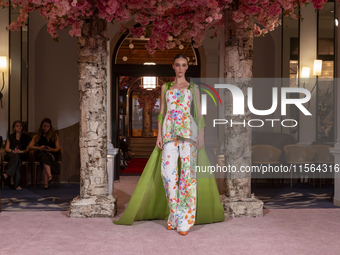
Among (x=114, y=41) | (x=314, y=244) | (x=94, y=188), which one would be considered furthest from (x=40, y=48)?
(x=314, y=244)

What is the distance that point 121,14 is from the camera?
363cm

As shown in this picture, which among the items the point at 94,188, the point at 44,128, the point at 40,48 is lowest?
the point at 94,188

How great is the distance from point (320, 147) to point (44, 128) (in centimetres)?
528

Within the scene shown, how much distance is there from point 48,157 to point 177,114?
12.8 feet

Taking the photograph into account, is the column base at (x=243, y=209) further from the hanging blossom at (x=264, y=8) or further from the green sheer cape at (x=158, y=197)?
the hanging blossom at (x=264, y=8)

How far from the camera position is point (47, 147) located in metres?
6.50

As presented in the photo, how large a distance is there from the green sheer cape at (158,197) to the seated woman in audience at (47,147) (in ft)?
10.5

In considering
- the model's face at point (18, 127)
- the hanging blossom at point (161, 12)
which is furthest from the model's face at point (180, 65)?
the model's face at point (18, 127)

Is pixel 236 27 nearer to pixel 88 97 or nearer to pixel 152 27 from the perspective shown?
pixel 152 27

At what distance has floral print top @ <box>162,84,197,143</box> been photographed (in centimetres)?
338

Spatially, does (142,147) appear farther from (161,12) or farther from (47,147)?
(161,12)

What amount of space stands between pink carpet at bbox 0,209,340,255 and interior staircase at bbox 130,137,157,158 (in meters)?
9.40

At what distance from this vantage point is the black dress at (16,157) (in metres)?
6.21

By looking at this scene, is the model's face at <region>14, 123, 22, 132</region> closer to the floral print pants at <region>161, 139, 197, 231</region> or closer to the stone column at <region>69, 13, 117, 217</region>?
the stone column at <region>69, 13, 117, 217</region>
